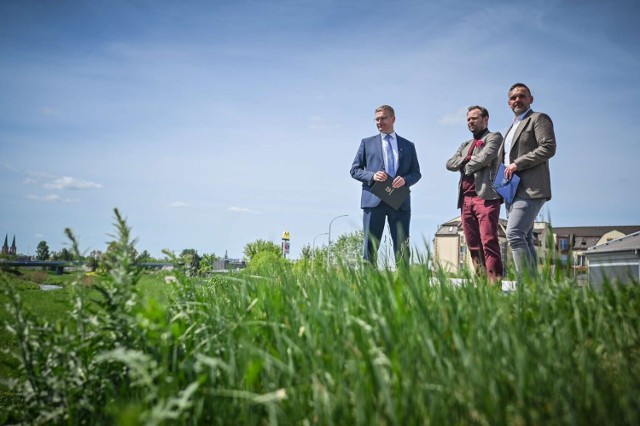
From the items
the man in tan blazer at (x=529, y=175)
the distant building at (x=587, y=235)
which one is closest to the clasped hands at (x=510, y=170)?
the man in tan blazer at (x=529, y=175)

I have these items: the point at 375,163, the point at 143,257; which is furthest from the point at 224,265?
the point at 143,257

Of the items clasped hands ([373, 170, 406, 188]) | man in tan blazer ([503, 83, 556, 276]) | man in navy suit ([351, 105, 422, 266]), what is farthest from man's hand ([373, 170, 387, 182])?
man in tan blazer ([503, 83, 556, 276])

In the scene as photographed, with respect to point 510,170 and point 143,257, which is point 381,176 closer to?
point 510,170

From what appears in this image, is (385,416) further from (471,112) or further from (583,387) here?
(471,112)

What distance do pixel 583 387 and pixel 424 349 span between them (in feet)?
1.79

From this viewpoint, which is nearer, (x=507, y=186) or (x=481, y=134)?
(x=507, y=186)

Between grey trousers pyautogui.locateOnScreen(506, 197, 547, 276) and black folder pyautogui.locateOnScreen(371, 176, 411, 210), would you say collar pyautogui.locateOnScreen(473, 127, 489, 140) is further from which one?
grey trousers pyautogui.locateOnScreen(506, 197, 547, 276)

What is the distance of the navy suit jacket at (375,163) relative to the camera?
6.60 m

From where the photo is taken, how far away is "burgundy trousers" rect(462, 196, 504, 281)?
578 centimetres

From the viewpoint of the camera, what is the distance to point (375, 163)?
6.77m

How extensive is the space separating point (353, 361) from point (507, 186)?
421 centimetres

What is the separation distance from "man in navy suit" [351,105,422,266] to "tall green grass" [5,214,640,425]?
11.3ft

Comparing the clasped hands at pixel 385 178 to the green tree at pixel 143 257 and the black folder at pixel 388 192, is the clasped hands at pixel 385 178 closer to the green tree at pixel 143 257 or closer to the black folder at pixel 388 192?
the black folder at pixel 388 192

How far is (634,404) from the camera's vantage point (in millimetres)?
1608
